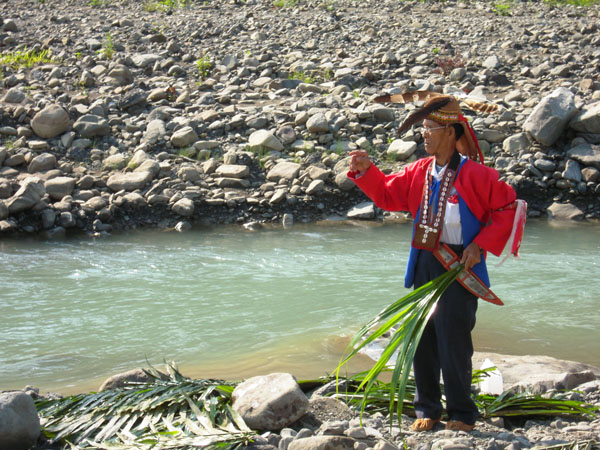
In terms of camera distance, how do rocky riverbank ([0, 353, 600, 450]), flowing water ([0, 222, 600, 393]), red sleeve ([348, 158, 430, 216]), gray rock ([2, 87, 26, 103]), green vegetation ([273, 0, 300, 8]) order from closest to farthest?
rocky riverbank ([0, 353, 600, 450]) → red sleeve ([348, 158, 430, 216]) → flowing water ([0, 222, 600, 393]) → gray rock ([2, 87, 26, 103]) → green vegetation ([273, 0, 300, 8])

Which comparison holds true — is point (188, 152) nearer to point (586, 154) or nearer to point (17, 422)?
point (586, 154)

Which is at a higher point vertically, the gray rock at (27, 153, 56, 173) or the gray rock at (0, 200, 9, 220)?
the gray rock at (27, 153, 56, 173)

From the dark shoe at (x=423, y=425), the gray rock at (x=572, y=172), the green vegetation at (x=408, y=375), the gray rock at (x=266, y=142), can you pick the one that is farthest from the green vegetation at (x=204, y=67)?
the dark shoe at (x=423, y=425)

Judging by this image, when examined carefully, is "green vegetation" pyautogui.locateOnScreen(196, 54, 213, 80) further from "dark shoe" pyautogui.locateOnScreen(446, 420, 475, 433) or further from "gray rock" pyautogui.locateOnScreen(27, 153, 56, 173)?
"dark shoe" pyautogui.locateOnScreen(446, 420, 475, 433)

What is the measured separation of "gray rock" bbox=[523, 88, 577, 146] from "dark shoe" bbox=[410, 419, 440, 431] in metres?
6.67

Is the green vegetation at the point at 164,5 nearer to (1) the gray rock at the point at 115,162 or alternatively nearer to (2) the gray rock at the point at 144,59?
(2) the gray rock at the point at 144,59

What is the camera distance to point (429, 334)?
10.1 ft

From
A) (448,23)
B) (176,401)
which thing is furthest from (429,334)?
(448,23)

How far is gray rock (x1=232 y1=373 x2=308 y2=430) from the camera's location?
9.60 ft

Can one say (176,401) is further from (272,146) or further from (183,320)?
(272,146)

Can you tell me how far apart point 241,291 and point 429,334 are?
3519 mm

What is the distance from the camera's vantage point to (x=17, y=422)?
273cm

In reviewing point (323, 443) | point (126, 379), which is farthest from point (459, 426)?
point (126, 379)

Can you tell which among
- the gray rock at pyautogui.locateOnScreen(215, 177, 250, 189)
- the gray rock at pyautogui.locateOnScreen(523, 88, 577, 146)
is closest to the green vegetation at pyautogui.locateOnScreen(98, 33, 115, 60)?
the gray rock at pyautogui.locateOnScreen(215, 177, 250, 189)
